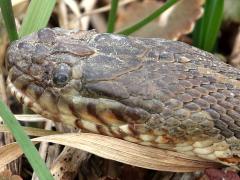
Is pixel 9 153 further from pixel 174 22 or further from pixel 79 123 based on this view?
pixel 174 22

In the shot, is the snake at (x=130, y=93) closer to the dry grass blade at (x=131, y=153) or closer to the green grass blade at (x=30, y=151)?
the dry grass blade at (x=131, y=153)

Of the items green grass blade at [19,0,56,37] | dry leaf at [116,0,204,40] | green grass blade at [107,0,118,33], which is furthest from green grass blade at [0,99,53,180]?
dry leaf at [116,0,204,40]

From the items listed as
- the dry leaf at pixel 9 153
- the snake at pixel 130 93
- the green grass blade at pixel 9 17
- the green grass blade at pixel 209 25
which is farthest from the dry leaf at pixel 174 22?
the dry leaf at pixel 9 153

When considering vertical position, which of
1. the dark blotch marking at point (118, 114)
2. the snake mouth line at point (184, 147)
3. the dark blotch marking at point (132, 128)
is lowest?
the snake mouth line at point (184, 147)

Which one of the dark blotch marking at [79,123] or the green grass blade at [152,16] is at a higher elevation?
the green grass blade at [152,16]

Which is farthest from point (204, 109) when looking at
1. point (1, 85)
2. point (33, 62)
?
point (1, 85)

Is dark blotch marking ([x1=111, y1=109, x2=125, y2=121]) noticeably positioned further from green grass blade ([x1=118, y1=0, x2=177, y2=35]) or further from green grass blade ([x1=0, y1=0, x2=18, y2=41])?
green grass blade ([x1=118, y1=0, x2=177, y2=35])
